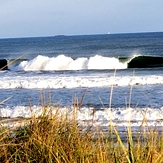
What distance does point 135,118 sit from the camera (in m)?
10.6

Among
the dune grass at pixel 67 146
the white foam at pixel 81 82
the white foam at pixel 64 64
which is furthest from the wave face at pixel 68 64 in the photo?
the dune grass at pixel 67 146

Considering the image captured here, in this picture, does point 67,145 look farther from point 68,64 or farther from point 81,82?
point 68,64

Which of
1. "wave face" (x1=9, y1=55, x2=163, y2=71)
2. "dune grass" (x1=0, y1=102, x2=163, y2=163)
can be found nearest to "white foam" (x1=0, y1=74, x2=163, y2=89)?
"wave face" (x1=9, y1=55, x2=163, y2=71)

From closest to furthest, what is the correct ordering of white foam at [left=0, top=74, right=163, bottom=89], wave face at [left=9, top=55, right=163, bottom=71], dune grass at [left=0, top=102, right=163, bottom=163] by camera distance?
dune grass at [left=0, top=102, right=163, bottom=163] < white foam at [left=0, top=74, right=163, bottom=89] < wave face at [left=9, top=55, right=163, bottom=71]

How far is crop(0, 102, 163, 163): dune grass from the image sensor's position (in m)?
3.30

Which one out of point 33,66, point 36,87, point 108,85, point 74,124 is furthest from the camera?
point 33,66

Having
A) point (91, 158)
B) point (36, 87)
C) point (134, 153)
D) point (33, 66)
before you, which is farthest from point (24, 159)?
point (33, 66)

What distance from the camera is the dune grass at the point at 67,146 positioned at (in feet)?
10.8

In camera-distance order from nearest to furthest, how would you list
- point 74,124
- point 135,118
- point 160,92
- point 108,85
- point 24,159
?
point 24,159, point 74,124, point 135,118, point 160,92, point 108,85

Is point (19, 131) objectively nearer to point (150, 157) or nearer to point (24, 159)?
point (24, 159)

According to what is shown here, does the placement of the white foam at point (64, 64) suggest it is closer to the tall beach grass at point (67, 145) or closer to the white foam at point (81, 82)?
the white foam at point (81, 82)

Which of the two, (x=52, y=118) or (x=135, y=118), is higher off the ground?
(x=52, y=118)

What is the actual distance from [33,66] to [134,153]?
1205 inches

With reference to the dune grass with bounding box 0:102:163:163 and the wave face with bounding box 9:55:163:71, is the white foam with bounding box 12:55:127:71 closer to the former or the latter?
the wave face with bounding box 9:55:163:71
